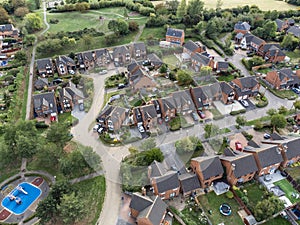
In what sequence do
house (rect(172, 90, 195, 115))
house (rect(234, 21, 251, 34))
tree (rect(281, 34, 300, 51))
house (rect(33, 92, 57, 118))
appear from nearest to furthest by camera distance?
house (rect(172, 90, 195, 115)) < house (rect(33, 92, 57, 118)) < tree (rect(281, 34, 300, 51)) < house (rect(234, 21, 251, 34))

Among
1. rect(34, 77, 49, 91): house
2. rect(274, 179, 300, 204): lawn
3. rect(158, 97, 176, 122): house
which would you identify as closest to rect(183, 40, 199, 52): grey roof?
rect(158, 97, 176, 122): house

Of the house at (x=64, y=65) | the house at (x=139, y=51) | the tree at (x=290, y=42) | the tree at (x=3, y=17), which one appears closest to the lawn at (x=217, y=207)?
the house at (x=139, y=51)

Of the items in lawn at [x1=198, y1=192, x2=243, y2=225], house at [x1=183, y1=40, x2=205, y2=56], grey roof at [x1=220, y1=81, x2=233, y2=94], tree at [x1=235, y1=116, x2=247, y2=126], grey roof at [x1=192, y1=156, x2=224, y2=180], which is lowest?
lawn at [x1=198, y1=192, x2=243, y2=225]

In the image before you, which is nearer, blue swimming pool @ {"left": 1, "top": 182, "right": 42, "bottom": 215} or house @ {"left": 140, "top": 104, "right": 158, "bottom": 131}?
blue swimming pool @ {"left": 1, "top": 182, "right": 42, "bottom": 215}

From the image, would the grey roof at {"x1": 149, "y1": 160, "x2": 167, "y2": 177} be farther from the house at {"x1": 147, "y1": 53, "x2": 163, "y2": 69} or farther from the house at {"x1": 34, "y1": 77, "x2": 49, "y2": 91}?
the house at {"x1": 34, "y1": 77, "x2": 49, "y2": 91}

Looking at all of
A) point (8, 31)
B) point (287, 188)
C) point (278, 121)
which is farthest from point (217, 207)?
point (8, 31)

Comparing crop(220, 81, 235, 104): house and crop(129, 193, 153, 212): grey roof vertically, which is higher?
crop(220, 81, 235, 104): house
